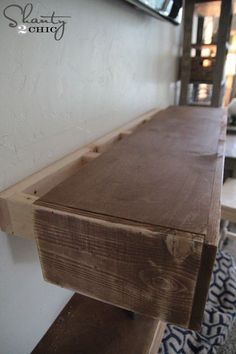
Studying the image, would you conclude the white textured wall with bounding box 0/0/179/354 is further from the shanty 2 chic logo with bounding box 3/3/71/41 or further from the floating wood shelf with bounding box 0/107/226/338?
the floating wood shelf with bounding box 0/107/226/338

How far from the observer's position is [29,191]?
0.58 meters

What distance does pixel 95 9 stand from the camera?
81cm

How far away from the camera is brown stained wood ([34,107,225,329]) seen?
375 millimetres

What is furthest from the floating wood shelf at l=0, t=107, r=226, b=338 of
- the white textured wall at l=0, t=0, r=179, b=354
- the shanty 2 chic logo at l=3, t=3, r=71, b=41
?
the shanty 2 chic logo at l=3, t=3, r=71, b=41

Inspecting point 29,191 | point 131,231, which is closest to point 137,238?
point 131,231

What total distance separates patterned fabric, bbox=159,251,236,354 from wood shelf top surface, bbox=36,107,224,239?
28.6 inches

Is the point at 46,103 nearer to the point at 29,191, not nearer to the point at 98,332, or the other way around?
the point at 29,191

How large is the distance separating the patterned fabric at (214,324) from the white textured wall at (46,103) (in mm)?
456

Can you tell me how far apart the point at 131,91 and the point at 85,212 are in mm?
914

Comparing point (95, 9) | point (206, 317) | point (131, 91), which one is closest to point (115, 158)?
point (95, 9)

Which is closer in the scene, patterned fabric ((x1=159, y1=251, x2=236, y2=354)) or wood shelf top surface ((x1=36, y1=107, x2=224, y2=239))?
wood shelf top surface ((x1=36, y1=107, x2=224, y2=239))

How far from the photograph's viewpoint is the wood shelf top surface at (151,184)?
42 centimetres

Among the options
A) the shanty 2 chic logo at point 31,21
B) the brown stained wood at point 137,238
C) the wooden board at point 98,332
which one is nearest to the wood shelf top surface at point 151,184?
the brown stained wood at point 137,238

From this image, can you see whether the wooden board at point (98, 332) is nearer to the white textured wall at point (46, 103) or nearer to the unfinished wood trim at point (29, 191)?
the white textured wall at point (46, 103)
